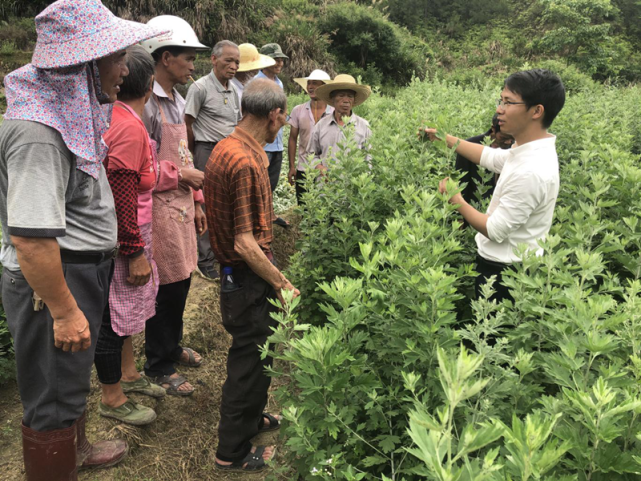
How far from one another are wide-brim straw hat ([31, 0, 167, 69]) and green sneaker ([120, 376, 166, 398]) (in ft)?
7.92

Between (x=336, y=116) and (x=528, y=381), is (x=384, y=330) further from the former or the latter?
(x=336, y=116)

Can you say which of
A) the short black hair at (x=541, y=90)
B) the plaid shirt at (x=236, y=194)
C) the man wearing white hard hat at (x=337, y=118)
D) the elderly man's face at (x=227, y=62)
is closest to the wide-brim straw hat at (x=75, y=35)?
the plaid shirt at (x=236, y=194)

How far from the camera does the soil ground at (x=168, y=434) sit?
312 centimetres

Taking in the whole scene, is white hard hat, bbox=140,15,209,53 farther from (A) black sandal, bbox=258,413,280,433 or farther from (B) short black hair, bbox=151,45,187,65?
(A) black sandal, bbox=258,413,280,433

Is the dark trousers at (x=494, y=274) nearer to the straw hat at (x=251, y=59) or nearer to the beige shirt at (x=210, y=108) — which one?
the beige shirt at (x=210, y=108)

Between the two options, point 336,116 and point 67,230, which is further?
point 336,116

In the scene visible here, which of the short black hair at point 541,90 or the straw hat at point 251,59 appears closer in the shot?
the short black hair at point 541,90

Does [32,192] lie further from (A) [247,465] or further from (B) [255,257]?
(A) [247,465]

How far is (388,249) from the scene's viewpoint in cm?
228

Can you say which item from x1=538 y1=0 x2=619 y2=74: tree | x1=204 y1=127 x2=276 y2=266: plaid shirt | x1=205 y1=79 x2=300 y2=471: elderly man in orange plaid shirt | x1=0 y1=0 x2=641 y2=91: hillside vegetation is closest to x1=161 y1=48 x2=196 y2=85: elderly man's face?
x1=205 y1=79 x2=300 y2=471: elderly man in orange plaid shirt

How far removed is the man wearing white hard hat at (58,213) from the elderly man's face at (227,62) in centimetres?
277

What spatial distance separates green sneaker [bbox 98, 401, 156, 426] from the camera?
3.27 metres

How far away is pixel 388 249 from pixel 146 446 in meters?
2.29

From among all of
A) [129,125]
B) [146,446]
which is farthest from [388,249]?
[146,446]
